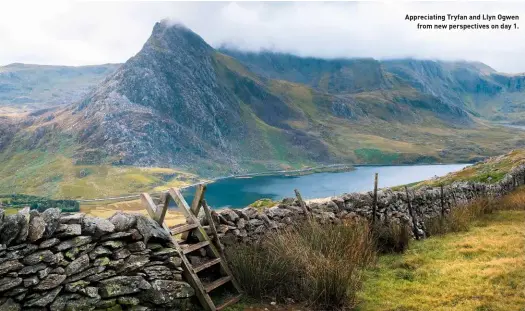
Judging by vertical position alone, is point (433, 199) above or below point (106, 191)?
above

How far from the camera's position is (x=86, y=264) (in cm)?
601

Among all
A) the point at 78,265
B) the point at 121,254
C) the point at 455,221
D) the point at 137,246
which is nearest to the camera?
the point at 78,265

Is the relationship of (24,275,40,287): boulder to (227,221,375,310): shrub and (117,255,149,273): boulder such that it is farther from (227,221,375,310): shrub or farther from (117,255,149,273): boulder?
(227,221,375,310): shrub

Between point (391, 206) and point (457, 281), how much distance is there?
580 centimetres

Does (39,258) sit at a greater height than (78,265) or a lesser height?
greater

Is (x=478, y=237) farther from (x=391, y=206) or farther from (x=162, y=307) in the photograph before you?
(x=162, y=307)

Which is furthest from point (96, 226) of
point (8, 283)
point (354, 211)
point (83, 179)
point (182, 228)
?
point (83, 179)

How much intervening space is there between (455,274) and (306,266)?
3.53 metres

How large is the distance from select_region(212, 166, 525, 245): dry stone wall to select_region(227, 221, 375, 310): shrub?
56 centimetres

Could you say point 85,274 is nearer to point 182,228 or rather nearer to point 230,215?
point 182,228

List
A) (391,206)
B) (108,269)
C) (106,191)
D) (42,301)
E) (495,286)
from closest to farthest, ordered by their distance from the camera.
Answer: (42,301) < (108,269) < (495,286) < (391,206) < (106,191)

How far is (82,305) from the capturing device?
230 inches

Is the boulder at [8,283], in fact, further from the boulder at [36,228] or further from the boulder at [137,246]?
the boulder at [137,246]

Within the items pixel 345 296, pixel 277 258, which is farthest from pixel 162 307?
pixel 345 296
